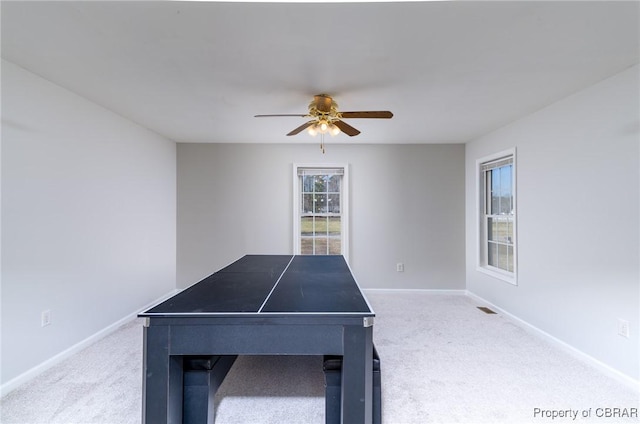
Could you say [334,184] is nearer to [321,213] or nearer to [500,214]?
[321,213]

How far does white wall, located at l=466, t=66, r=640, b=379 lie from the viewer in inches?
77.4

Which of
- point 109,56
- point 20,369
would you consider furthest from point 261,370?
point 109,56

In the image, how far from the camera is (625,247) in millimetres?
1984

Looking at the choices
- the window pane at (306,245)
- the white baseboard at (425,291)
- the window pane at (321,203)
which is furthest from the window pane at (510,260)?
the window pane at (306,245)

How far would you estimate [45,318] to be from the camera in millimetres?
2115

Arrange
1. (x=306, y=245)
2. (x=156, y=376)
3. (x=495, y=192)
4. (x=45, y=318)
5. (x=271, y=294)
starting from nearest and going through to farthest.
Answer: (x=156, y=376)
(x=271, y=294)
(x=45, y=318)
(x=495, y=192)
(x=306, y=245)

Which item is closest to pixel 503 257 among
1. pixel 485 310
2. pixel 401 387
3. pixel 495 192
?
pixel 485 310

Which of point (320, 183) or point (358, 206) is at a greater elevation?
point (320, 183)

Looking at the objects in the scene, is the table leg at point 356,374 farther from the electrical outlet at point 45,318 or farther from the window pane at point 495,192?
the window pane at point 495,192

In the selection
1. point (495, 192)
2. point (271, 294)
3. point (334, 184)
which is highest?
point (334, 184)

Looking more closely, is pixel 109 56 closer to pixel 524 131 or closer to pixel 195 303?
pixel 195 303

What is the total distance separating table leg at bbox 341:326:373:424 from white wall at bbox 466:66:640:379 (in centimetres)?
214

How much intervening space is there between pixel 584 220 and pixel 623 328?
33.2 inches

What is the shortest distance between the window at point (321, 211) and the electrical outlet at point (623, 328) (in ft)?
9.68
